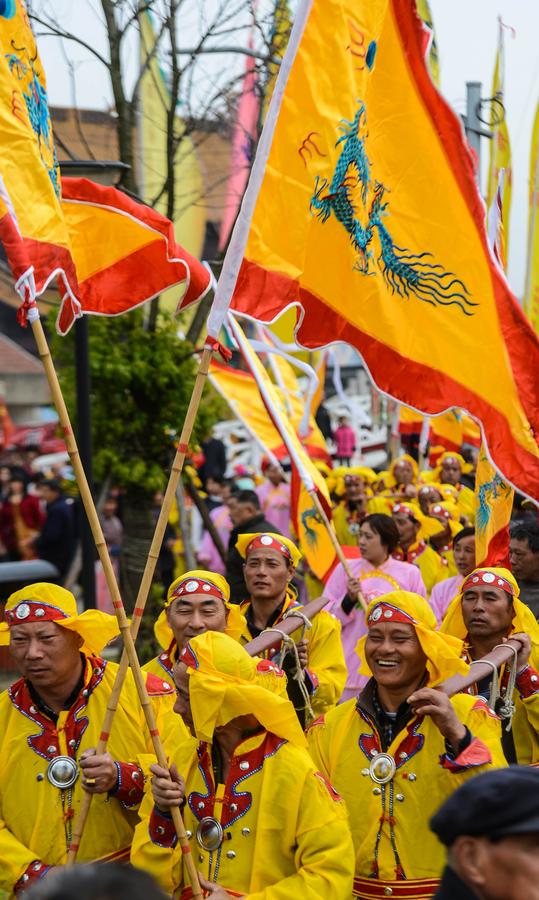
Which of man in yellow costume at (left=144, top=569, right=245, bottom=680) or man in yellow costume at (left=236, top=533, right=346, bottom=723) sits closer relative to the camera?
man in yellow costume at (left=144, top=569, right=245, bottom=680)

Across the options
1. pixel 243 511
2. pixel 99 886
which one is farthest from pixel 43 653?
pixel 243 511

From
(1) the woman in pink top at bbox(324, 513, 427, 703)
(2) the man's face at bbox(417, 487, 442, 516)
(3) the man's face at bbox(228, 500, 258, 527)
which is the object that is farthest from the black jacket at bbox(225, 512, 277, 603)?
(2) the man's face at bbox(417, 487, 442, 516)

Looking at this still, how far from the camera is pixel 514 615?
20.3 ft

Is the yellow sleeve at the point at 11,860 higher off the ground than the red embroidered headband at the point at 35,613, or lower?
lower

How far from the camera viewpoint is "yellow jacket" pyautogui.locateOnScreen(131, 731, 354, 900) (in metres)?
4.05

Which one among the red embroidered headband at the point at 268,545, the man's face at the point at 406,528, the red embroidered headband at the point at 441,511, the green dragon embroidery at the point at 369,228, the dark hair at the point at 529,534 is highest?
the green dragon embroidery at the point at 369,228

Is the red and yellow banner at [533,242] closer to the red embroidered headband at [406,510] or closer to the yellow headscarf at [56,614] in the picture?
the red embroidered headband at [406,510]

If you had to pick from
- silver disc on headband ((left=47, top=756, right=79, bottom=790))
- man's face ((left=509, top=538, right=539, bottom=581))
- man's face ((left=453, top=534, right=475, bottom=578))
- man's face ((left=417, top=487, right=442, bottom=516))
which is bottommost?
man's face ((left=417, top=487, right=442, bottom=516))

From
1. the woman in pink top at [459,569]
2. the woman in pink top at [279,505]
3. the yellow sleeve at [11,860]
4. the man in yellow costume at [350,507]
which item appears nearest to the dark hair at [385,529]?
the woman in pink top at [459,569]

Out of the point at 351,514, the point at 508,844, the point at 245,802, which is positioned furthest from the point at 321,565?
the point at 508,844

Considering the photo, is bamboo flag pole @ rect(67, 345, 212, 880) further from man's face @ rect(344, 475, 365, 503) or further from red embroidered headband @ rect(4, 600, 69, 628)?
man's face @ rect(344, 475, 365, 503)

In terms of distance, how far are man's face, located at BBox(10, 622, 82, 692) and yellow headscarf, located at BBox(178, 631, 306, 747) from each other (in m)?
0.75

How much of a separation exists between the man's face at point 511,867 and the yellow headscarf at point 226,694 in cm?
169

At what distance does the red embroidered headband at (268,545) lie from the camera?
7117 millimetres
